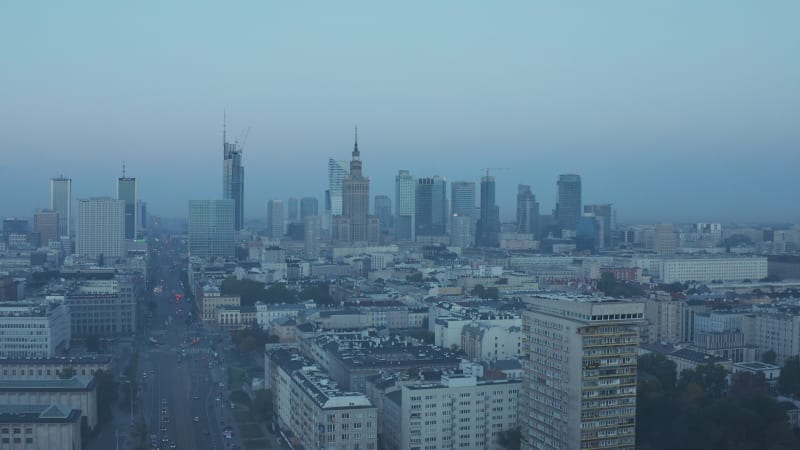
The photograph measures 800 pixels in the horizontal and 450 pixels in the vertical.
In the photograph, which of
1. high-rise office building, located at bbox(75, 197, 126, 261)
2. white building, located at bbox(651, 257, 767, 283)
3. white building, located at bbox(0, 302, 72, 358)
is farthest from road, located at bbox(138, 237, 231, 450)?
high-rise office building, located at bbox(75, 197, 126, 261)

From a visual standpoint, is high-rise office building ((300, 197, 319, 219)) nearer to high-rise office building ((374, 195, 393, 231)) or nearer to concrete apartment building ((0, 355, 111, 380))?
high-rise office building ((374, 195, 393, 231))

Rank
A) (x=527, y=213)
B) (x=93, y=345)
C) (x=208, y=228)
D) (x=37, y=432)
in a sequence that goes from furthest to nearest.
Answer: (x=527, y=213) → (x=208, y=228) → (x=93, y=345) → (x=37, y=432)

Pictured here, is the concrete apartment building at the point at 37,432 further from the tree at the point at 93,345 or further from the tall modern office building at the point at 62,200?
the tall modern office building at the point at 62,200

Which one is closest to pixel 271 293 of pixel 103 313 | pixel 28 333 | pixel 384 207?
pixel 103 313

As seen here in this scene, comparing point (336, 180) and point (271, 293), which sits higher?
point (336, 180)

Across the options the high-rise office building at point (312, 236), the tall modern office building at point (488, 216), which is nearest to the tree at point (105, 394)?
the high-rise office building at point (312, 236)

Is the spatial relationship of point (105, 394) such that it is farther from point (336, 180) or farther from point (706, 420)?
point (336, 180)
